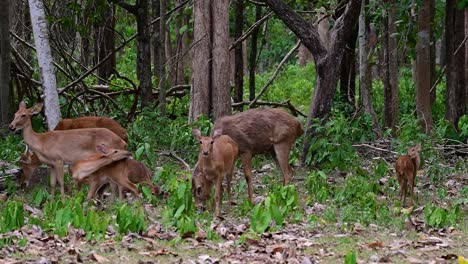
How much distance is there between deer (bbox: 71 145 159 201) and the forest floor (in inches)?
38.2

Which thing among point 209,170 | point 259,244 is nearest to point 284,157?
point 209,170

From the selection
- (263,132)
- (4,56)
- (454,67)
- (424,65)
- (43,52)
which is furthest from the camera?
(454,67)

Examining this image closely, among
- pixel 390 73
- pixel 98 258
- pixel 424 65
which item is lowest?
pixel 98 258

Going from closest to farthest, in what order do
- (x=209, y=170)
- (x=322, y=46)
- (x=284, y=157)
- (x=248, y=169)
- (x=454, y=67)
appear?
(x=209, y=170) → (x=248, y=169) → (x=284, y=157) → (x=322, y=46) → (x=454, y=67)

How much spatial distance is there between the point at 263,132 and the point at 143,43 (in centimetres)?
485

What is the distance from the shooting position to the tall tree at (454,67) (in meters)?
16.8

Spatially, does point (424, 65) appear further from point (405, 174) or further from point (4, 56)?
point (4, 56)

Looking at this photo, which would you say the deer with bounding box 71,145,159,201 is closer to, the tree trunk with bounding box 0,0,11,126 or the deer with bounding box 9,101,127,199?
the deer with bounding box 9,101,127,199

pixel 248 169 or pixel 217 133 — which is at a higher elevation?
pixel 217 133

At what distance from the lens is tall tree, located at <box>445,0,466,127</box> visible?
16766 mm

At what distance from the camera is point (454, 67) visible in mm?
16812

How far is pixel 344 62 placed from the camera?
19734 mm

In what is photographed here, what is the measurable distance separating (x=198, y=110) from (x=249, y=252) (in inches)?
328

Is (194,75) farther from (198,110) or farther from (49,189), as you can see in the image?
(49,189)
